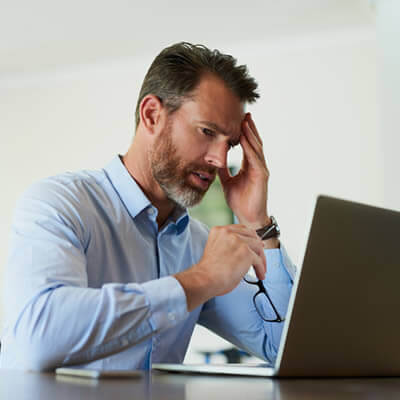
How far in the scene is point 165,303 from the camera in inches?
38.9

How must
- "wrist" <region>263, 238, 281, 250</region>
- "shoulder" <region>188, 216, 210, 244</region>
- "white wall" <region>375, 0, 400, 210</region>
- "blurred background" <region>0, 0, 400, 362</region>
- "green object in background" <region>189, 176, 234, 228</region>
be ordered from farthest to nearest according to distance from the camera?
"green object in background" <region>189, 176, 234, 228</region> → "blurred background" <region>0, 0, 400, 362</region> → "white wall" <region>375, 0, 400, 210</region> → "shoulder" <region>188, 216, 210, 244</region> → "wrist" <region>263, 238, 281, 250</region>

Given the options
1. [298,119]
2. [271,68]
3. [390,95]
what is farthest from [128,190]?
[271,68]

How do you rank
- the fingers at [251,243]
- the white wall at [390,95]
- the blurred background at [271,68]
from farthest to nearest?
1. the blurred background at [271,68]
2. the white wall at [390,95]
3. the fingers at [251,243]

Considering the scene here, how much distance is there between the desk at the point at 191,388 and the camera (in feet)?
1.93

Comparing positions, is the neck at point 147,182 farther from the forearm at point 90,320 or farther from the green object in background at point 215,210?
the green object in background at point 215,210

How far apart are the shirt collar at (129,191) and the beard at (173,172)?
6 centimetres

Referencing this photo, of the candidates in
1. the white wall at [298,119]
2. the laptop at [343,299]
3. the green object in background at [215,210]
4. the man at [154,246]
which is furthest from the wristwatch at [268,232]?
the green object in background at [215,210]

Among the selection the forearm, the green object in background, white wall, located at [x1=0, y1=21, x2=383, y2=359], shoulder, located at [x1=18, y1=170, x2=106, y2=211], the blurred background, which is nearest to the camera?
the forearm

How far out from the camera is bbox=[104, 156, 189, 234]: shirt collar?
143 centimetres

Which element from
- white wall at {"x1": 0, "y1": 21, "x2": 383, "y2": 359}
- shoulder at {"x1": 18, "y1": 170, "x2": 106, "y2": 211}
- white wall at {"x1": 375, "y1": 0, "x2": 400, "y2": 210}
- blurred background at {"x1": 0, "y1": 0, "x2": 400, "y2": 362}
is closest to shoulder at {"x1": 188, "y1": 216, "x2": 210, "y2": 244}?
shoulder at {"x1": 18, "y1": 170, "x2": 106, "y2": 211}

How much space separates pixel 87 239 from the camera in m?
1.29

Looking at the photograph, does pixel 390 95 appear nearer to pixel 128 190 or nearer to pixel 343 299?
pixel 128 190

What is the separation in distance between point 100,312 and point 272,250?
2.22 ft

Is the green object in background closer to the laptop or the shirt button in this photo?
the shirt button
